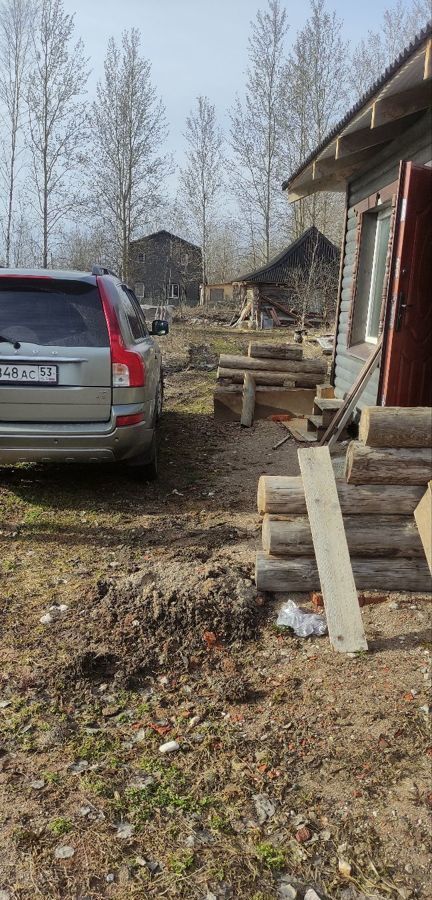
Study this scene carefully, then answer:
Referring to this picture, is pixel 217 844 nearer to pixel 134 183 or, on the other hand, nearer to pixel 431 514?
pixel 431 514

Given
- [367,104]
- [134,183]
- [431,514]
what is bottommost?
[431,514]

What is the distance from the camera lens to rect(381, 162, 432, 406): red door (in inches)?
199

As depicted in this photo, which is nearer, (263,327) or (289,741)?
(289,741)

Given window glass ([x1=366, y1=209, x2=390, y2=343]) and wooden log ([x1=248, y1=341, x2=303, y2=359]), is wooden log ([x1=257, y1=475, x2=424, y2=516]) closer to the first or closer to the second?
window glass ([x1=366, y1=209, x2=390, y2=343])

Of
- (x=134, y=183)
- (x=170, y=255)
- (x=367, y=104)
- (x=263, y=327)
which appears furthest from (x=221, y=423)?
(x=170, y=255)

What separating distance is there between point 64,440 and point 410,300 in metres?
3.09

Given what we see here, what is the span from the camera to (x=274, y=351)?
29.2ft

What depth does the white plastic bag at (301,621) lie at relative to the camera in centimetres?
334

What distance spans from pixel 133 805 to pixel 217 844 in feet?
1.10

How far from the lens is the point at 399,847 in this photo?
2033 millimetres

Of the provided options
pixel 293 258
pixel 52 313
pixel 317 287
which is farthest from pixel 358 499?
pixel 293 258

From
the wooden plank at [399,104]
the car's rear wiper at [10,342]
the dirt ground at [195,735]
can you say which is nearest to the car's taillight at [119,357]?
the car's rear wiper at [10,342]

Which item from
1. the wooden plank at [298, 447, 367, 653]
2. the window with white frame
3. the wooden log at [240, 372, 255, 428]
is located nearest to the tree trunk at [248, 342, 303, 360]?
the wooden log at [240, 372, 255, 428]

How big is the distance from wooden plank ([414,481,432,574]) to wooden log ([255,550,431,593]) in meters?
0.26
